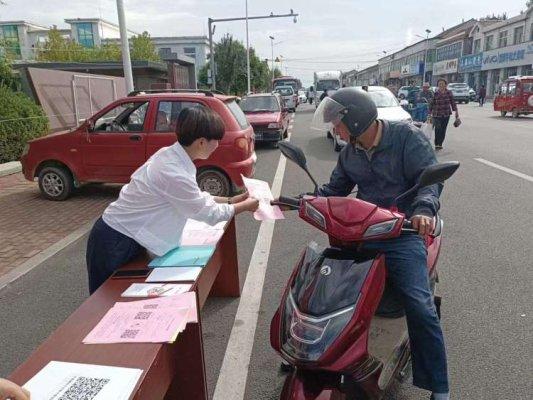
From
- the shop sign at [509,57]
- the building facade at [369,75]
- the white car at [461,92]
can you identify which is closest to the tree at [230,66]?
the white car at [461,92]

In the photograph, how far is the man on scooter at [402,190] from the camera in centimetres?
244

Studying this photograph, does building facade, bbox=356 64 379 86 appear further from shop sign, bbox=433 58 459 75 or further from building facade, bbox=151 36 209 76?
shop sign, bbox=433 58 459 75

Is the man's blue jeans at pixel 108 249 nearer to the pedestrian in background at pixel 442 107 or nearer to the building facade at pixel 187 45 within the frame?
the pedestrian in background at pixel 442 107

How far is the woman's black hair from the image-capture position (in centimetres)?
281

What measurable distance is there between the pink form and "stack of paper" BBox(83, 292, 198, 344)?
2.86ft

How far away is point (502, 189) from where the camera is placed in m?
8.08

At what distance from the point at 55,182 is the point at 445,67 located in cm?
7347

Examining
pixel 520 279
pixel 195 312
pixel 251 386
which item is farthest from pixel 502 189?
pixel 195 312

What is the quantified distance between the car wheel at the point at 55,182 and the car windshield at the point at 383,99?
27.1ft

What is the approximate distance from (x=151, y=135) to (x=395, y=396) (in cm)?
605

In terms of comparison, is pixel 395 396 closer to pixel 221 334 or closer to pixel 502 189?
pixel 221 334

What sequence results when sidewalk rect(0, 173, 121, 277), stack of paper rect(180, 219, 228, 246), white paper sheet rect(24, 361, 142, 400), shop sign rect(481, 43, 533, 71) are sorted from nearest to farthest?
1. white paper sheet rect(24, 361, 142, 400)
2. stack of paper rect(180, 219, 228, 246)
3. sidewalk rect(0, 173, 121, 277)
4. shop sign rect(481, 43, 533, 71)

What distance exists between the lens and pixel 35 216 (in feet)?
23.6

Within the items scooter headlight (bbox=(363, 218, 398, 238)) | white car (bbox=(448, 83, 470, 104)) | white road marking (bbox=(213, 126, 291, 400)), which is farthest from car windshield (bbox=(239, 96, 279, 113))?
white car (bbox=(448, 83, 470, 104))
